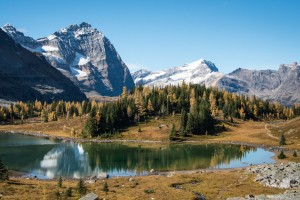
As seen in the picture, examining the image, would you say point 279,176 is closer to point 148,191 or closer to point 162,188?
point 162,188

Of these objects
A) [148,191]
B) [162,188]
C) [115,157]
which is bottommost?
[115,157]

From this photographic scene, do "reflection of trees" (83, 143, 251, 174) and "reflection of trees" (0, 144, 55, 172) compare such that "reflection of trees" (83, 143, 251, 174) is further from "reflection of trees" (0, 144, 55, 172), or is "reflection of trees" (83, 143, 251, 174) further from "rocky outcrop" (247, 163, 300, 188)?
"rocky outcrop" (247, 163, 300, 188)

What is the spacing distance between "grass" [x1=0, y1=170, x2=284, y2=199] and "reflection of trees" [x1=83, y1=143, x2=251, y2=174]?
67.8ft

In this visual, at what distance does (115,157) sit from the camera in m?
123

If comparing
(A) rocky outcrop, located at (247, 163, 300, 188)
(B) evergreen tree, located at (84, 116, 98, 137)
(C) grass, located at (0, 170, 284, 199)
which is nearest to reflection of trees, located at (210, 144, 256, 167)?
(C) grass, located at (0, 170, 284, 199)

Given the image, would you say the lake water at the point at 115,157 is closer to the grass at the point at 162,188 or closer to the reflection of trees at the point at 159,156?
the reflection of trees at the point at 159,156

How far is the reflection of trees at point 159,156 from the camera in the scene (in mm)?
105750

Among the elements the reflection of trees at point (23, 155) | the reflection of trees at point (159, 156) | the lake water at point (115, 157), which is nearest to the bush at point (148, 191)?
the lake water at point (115, 157)

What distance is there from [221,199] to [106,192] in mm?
19527

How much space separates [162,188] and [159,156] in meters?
56.3

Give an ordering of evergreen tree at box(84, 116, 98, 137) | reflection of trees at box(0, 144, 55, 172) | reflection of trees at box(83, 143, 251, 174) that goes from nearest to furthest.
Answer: reflection of trees at box(0, 144, 55, 172) < reflection of trees at box(83, 143, 251, 174) < evergreen tree at box(84, 116, 98, 137)

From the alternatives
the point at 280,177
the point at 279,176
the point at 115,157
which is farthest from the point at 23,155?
the point at 280,177

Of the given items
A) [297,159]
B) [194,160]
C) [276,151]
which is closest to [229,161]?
[194,160]

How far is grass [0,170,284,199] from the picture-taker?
2276 inches
